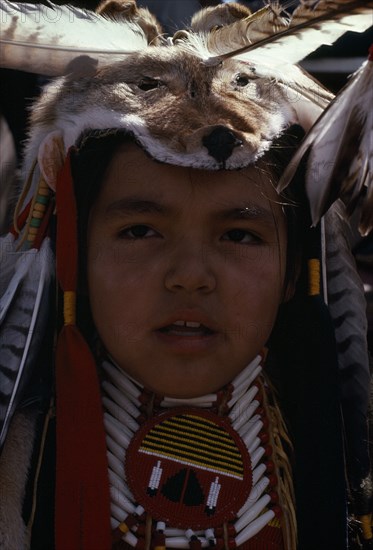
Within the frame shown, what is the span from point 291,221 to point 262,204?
0.15 m

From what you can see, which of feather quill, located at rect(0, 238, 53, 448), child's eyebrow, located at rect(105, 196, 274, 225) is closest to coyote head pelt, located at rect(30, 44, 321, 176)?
child's eyebrow, located at rect(105, 196, 274, 225)

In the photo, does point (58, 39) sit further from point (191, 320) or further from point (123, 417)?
point (123, 417)

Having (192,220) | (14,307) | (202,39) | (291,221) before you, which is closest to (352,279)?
(291,221)

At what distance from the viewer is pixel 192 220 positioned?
66.9 inches

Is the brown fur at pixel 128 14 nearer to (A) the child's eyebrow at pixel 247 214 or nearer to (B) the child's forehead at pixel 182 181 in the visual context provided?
(B) the child's forehead at pixel 182 181

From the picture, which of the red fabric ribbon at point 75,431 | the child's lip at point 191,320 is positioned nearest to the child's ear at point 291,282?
the child's lip at point 191,320

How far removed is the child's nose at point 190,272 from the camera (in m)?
1.64

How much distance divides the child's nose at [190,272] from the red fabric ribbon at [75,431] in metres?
0.26

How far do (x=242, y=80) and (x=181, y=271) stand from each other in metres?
0.52

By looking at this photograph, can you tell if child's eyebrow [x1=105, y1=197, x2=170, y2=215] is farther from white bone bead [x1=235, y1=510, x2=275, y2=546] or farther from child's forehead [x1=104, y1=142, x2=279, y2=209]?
white bone bead [x1=235, y1=510, x2=275, y2=546]

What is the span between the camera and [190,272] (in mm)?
1637

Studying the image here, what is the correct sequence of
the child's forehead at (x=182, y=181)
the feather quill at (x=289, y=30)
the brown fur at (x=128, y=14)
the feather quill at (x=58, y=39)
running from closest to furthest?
the feather quill at (x=289, y=30) < the child's forehead at (x=182, y=181) < the feather quill at (x=58, y=39) < the brown fur at (x=128, y=14)

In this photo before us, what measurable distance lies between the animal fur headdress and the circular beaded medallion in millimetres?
130

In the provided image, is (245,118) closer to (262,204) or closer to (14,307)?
(262,204)
